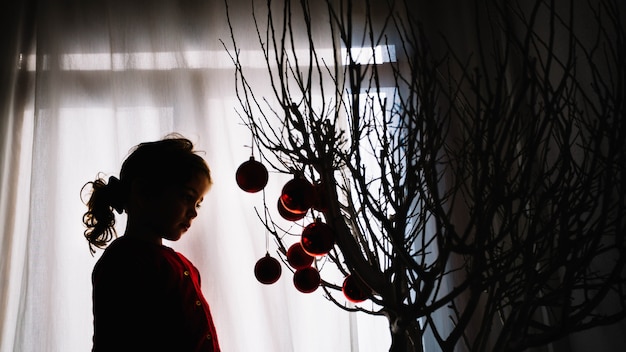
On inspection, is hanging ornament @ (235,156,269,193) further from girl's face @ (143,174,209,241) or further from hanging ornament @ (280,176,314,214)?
girl's face @ (143,174,209,241)

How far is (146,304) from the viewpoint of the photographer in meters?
1.13

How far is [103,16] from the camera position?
1731 millimetres

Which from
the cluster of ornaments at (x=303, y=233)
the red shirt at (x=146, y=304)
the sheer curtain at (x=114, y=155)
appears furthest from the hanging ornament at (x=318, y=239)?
the sheer curtain at (x=114, y=155)

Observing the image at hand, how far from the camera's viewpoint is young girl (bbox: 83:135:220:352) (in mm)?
1101

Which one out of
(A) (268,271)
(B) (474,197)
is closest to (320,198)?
(B) (474,197)

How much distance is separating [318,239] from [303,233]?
0.13 ft

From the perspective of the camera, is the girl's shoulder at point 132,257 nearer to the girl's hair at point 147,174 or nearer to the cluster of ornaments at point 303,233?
the girl's hair at point 147,174

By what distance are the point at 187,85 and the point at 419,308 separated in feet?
4.17

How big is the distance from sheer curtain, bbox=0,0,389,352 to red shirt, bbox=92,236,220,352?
0.31 meters

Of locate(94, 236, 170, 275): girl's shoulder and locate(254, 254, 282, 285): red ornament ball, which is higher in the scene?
locate(94, 236, 170, 275): girl's shoulder

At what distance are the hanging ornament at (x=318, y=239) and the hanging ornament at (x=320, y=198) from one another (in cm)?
3

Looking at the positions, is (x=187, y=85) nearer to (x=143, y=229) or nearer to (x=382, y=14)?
(x=143, y=229)

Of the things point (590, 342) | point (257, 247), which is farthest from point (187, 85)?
point (590, 342)

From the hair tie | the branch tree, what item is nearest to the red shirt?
the hair tie
